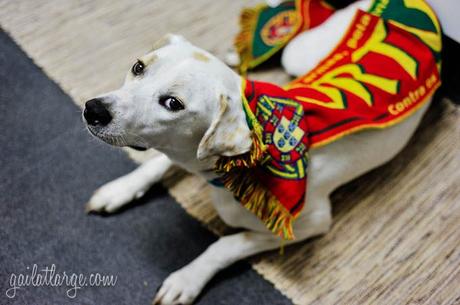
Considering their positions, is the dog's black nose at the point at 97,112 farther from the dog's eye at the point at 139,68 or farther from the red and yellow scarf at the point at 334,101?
the red and yellow scarf at the point at 334,101

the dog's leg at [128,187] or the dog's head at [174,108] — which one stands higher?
the dog's head at [174,108]

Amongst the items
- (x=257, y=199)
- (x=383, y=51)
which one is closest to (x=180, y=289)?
(x=257, y=199)

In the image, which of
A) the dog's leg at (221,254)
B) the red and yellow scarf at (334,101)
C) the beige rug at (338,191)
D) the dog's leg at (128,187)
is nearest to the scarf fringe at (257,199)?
the red and yellow scarf at (334,101)

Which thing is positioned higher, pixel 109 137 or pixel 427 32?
pixel 109 137

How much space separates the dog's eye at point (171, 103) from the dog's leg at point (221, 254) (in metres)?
0.49

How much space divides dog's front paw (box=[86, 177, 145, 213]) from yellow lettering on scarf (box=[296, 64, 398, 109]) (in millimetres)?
572

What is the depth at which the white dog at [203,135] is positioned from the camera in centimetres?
100

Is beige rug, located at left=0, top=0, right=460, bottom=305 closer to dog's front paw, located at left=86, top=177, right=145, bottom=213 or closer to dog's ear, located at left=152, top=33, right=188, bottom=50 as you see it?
dog's front paw, located at left=86, top=177, right=145, bottom=213

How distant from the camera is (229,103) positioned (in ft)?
3.34

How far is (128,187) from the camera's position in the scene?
1448mm

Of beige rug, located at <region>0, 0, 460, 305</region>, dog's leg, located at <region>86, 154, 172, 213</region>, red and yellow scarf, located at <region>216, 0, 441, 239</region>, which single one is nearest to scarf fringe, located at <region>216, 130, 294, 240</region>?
red and yellow scarf, located at <region>216, 0, 441, 239</region>

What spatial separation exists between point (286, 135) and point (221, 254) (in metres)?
0.39

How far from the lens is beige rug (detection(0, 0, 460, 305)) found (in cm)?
138

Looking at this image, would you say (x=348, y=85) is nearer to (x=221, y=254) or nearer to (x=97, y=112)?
(x=221, y=254)
